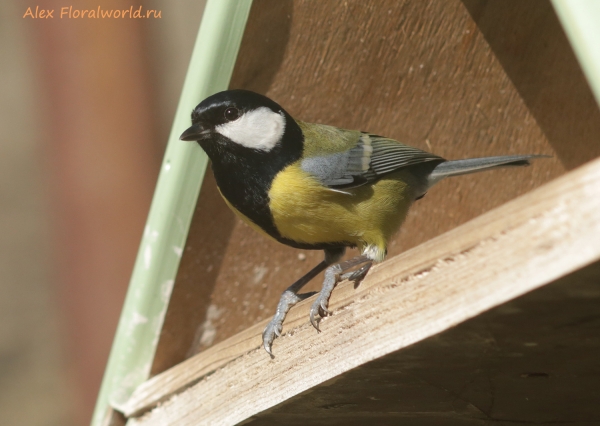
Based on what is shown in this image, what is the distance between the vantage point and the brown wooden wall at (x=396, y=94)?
1350mm

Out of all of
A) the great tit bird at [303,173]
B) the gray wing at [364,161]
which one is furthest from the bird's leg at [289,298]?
the gray wing at [364,161]

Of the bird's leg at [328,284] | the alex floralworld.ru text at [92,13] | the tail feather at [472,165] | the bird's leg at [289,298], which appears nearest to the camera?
the bird's leg at [328,284]

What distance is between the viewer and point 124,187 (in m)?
2.52

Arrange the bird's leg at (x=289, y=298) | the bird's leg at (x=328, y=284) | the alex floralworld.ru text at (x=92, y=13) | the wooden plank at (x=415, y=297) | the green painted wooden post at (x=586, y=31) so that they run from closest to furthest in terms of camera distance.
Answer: the wooden plank at (x=415, y=297), the green painted wooden post at (x=586, y=31), the bird's leg at (x=328, y=284), the bird's leg at (x=289, y=298), the alex floralworld.ru text at (x=92, y=13)

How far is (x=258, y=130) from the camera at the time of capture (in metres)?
1.33

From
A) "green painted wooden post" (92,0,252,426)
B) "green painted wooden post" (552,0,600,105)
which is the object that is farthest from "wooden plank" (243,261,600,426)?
"green painted wooden post" (92,0,252,426)

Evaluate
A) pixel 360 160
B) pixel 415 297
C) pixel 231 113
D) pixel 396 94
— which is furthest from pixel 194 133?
pixel 415 297

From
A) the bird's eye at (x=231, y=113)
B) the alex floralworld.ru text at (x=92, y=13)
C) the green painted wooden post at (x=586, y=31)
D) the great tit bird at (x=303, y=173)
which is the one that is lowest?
the alex floralworld.ru text at (x=92, y=13)

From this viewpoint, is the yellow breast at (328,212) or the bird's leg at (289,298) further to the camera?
the yellow breast at (328,212)

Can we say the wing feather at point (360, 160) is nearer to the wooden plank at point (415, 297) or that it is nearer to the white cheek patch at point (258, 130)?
the white cheek patch at point (258, 130)

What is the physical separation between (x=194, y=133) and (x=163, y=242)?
0.70 ft

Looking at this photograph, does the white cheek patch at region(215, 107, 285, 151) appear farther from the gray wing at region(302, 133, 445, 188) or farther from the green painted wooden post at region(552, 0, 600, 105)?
the green painted wooden post at region(552, 0, 600, 105)

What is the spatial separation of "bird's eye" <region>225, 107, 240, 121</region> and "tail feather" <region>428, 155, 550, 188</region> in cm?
40

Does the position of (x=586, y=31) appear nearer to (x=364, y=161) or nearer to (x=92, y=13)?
(x=364, y=161)
